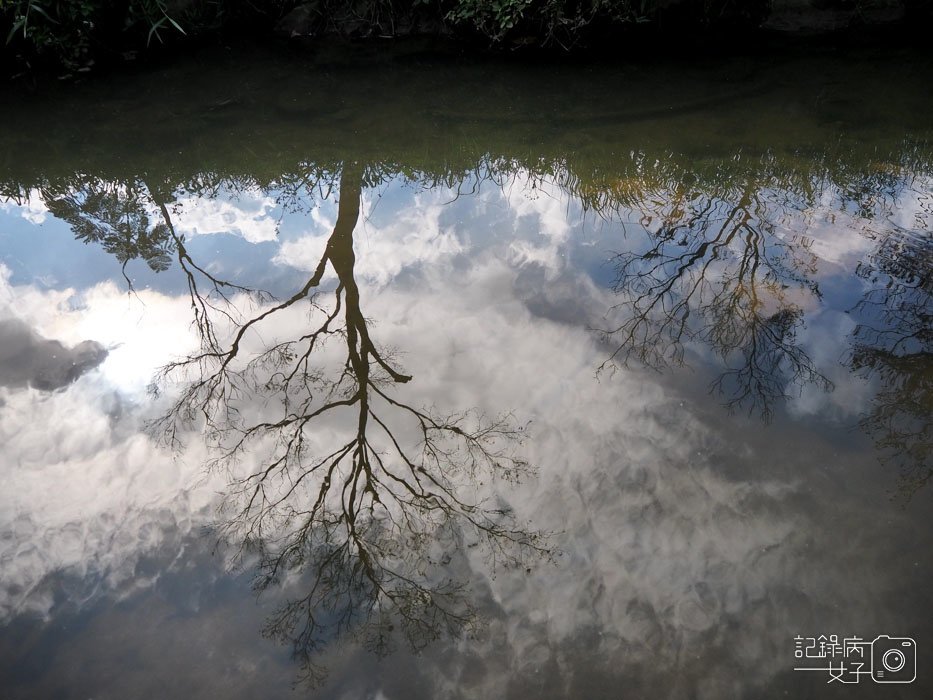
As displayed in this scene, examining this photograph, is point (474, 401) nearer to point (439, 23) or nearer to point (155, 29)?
point (439, 23)

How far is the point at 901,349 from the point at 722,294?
98 centimetres

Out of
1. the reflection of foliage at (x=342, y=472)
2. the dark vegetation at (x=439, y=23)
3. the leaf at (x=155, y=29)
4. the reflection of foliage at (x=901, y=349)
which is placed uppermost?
the dark vegetation at (x=439, y=23)

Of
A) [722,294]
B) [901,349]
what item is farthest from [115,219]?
[901,349]

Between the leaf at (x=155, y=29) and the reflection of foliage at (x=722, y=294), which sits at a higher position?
the leaf at (x=155, y=29)

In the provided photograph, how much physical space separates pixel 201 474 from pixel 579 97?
5.07m

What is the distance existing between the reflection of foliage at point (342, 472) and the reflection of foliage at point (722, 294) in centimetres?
115

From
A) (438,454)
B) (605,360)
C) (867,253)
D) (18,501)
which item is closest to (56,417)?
(18,501)

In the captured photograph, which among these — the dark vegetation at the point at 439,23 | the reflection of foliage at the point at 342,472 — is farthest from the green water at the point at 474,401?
the dark vegetation at the point at 439,23

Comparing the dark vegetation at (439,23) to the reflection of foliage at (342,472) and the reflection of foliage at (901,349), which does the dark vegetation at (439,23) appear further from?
the reflection of foliage at (342,472)

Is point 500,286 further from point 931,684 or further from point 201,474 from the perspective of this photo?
point 931,684

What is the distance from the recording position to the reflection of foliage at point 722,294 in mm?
3568

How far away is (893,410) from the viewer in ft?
10.8

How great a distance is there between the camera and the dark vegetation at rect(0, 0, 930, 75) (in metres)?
7.02

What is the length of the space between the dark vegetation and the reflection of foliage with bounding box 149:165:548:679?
4.64 meters
